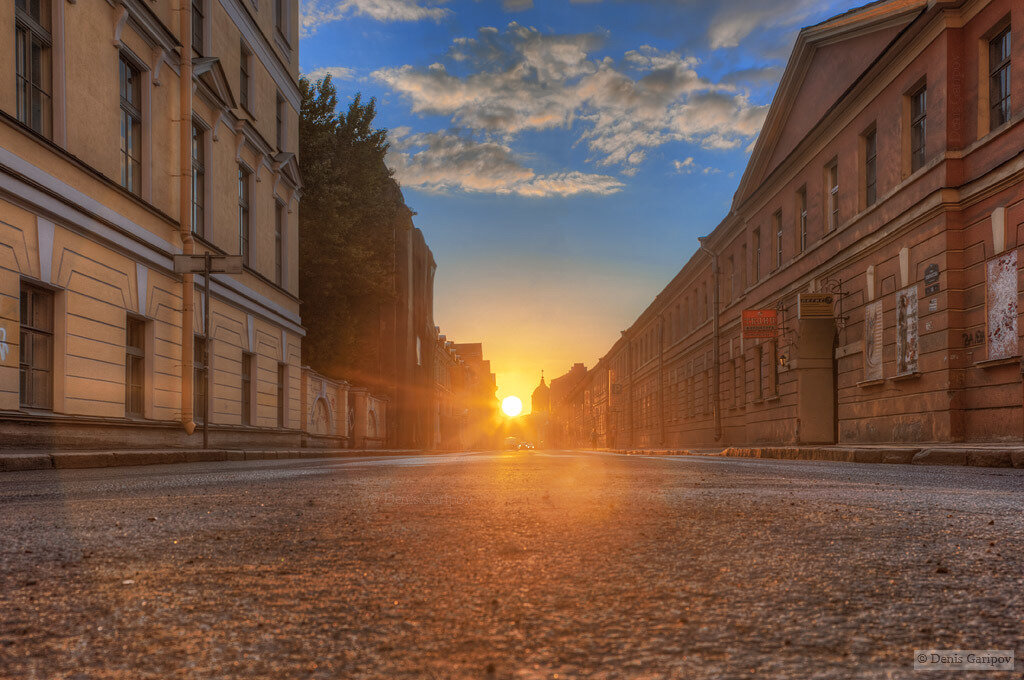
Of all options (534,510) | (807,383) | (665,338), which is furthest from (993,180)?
(665,338)

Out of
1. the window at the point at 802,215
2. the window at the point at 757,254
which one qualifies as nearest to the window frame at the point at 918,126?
the window at the point at 802,215

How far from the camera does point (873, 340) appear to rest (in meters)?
18.2

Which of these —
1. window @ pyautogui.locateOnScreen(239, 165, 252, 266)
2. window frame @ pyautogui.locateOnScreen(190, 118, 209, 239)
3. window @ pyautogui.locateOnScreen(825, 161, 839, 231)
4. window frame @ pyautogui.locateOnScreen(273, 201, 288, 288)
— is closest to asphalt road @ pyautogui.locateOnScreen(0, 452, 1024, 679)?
window frame @ pyautogui.locateOnScreen(190, 118, 209, 239)

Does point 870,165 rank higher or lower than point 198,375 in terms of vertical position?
higher

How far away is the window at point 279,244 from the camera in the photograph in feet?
69.6

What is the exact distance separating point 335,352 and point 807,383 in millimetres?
14876

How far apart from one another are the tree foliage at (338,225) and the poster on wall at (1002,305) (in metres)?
17.7

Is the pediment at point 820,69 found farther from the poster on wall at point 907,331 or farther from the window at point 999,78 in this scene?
the poster on wall at point 907,331

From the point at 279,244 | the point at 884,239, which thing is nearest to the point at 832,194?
the point at 884,239

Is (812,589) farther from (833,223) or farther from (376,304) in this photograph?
(376,304)

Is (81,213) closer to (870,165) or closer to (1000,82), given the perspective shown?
(1000,82)

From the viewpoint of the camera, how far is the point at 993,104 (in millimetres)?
14414

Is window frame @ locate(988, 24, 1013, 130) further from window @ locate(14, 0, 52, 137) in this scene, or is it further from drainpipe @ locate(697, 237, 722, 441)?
drainpipe @ locate(697, 237, 722, 441)

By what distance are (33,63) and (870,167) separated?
1755 centimetres
